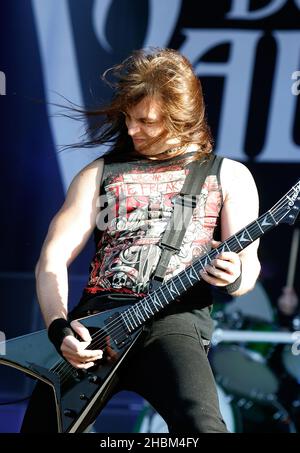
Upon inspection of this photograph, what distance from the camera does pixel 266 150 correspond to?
16.7 feet

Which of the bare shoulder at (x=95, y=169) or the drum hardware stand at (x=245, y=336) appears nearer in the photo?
the bare shoulder at (x=95, y=169)

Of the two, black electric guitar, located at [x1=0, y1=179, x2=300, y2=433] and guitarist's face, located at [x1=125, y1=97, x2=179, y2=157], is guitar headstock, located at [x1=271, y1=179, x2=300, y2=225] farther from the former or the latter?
guitarist's face, located at [x1=125, y1=97, x2=179, y2=157]

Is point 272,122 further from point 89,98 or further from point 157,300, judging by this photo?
point 157,300

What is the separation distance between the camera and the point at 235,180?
11.3 ft

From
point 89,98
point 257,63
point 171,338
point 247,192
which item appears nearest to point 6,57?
point 89,98

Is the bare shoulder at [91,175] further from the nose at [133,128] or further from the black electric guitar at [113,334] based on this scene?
the black electric guitar at [113,334]

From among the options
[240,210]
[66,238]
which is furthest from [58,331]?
[240,210]

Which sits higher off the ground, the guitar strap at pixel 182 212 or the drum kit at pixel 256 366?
the guitar strap at pixel 182 212

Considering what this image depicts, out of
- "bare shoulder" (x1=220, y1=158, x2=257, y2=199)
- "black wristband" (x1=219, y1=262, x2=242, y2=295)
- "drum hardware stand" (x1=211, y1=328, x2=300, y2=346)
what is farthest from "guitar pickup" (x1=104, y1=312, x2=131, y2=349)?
"drum hardware stand" (x1=211, y1=328, x2=300, y2=346)

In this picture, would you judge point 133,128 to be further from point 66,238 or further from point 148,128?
point 66,238

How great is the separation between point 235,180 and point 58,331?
2.78 ft

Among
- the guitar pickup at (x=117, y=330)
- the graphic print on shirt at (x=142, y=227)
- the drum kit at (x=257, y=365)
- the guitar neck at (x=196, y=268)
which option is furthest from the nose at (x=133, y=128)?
the drum kit at (x=257, y=365)

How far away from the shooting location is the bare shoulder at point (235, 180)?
341 cm
